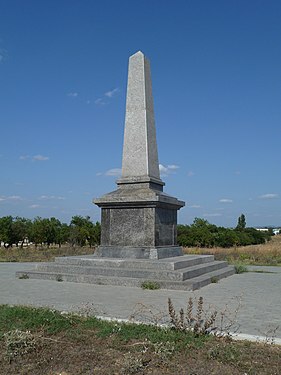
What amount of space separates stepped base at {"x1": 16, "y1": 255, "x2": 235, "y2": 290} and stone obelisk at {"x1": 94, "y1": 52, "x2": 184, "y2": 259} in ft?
2.30

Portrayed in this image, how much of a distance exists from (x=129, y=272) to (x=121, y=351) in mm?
5278

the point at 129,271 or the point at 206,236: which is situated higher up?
the point at 206,236

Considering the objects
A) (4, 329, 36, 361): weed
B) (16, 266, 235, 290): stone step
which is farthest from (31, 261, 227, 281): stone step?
(4, 329, 36, 361): weed

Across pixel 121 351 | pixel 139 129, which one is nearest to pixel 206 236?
pixel 139 129

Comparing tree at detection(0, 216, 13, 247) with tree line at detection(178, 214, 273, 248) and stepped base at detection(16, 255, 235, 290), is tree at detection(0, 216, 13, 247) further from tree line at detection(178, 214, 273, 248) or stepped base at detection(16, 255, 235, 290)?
stepped base at detection(16, 255, 235, 290)

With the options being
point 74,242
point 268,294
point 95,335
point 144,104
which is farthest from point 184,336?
point 74,242

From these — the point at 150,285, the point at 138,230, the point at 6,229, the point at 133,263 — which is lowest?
the point at 150,285

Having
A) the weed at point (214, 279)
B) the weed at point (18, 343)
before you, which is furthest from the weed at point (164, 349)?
the weed at point (214, 279)

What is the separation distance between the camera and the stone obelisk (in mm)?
10859

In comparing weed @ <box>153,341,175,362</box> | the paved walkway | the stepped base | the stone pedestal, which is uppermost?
the stone pedestal

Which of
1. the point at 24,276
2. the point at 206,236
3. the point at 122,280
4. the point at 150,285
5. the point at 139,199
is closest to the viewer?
the point at 150,285

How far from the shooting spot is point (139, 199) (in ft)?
35.4

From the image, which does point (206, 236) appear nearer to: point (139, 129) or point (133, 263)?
point (139, 129)

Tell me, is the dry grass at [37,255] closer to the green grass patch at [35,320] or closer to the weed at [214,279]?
the weed at [214,279]
